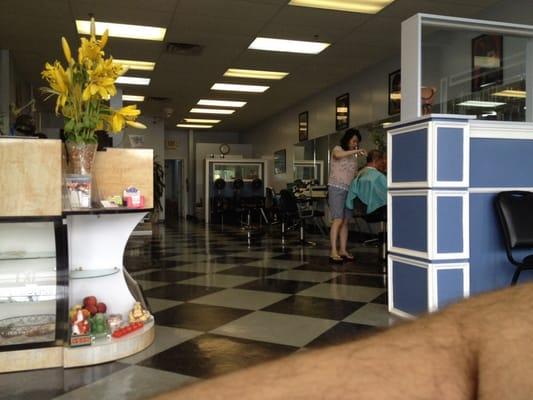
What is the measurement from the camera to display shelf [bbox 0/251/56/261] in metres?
2.02

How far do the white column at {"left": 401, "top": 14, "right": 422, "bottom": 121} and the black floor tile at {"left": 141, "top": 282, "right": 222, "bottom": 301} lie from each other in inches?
70.8

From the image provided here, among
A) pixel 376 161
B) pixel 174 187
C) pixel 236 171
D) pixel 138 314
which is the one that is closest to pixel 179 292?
pixel 138 314

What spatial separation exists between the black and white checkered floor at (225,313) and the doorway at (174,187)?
33.6ft

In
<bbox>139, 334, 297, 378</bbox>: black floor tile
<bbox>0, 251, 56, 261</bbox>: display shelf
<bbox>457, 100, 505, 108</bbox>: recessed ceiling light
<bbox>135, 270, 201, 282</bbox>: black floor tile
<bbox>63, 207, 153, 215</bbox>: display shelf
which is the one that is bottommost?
<bbox>135, 270, 201, 282</bbox>: black floor tile

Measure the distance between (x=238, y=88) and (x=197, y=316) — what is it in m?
7.23

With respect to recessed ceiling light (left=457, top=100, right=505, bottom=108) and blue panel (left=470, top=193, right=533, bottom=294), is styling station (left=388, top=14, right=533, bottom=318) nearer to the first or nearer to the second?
blue panel (left=470, top=193, right=533, bottom=294)

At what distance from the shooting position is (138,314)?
224 centimetres

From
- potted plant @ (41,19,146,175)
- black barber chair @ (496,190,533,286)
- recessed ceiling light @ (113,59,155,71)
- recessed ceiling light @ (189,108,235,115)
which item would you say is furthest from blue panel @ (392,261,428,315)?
recessed ceiling light @ (189,108,235,115)

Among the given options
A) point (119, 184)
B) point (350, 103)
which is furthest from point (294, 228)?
point (119, 184)

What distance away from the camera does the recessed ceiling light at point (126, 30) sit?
5812 mm

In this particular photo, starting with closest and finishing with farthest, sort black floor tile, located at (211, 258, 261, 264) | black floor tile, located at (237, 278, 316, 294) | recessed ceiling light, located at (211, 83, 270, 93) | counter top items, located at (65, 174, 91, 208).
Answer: counter top items, located at (65, 174, 91, 208) < black floor tile, located at (237, 278, 316, 294) < black floor tile, located at (211, 258, 261, 264) < recessed ceiling light, located at (211, 83, 270, 93)

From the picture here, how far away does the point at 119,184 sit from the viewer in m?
2.34

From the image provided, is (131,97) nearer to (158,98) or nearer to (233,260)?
(158,98)

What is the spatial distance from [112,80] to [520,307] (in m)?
2.07
